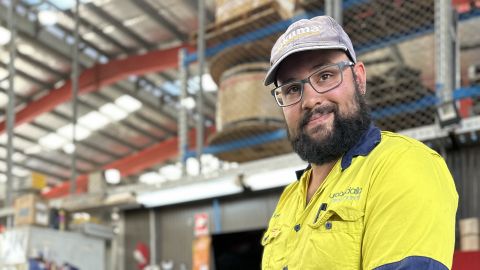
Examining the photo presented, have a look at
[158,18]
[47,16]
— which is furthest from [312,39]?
[158,18]

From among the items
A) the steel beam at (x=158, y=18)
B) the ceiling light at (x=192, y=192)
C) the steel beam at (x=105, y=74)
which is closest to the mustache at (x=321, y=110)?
the ceiling light at (x=192, y=192)

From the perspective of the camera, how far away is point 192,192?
4.65 metres

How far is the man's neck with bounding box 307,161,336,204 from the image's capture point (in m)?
1.34

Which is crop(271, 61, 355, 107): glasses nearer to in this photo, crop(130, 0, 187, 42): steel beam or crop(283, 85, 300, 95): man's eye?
crop(283, 85, 300, 95): man's eye

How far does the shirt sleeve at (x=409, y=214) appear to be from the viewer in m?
0.98

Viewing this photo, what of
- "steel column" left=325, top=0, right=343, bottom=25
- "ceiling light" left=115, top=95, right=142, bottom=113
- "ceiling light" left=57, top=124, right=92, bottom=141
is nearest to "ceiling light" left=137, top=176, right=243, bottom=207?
"steel column" left=325, top=0, right=343, bottom=25

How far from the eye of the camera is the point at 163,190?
15.5 ft

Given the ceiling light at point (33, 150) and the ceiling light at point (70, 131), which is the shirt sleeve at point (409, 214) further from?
the ceiling light at point (33, 150)

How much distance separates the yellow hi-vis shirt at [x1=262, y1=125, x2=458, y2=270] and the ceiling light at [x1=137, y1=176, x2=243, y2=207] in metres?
3.09

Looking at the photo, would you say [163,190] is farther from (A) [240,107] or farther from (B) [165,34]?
(B) [165,34]

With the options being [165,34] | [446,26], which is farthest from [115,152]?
[446,26]

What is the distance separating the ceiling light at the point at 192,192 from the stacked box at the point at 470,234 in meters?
1.65

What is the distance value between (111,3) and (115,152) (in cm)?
924

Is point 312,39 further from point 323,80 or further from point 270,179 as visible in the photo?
point 270,179
